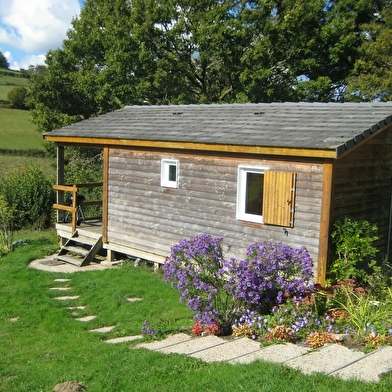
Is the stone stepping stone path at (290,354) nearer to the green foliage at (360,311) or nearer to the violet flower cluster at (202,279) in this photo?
the violet flower cluster at (202,279)

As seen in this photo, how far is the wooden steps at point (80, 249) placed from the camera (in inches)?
555

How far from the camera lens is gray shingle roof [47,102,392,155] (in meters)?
9.38

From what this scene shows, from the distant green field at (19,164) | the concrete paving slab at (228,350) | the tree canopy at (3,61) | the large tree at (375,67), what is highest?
the tree canopy at (3,61)

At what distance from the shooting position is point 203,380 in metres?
5.31

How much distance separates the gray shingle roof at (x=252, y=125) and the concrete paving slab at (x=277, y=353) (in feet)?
11.7

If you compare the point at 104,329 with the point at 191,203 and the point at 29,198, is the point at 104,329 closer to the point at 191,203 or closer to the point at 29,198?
the point at 191,203

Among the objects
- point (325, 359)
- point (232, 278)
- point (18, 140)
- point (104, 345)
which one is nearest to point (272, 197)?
point (232, 278)

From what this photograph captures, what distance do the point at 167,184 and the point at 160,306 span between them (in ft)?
11.0

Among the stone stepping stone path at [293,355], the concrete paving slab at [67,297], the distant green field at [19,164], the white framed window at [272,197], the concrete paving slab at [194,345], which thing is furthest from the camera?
the distant green field at [19,164]

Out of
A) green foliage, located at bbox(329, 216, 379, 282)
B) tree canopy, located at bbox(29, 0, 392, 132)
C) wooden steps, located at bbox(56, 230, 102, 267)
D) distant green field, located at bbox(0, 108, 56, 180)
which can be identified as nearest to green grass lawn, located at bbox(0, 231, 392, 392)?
wooden steps, located at bbox(56, 230, 102, 267)

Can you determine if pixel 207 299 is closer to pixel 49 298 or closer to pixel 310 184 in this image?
pixel 310 184

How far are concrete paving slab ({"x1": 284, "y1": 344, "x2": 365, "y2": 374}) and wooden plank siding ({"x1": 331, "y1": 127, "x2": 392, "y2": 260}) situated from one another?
3.60 meters

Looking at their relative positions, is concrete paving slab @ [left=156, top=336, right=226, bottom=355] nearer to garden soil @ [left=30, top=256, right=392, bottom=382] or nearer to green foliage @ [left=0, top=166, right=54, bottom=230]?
garden soil @ [left=30, top=256, right=392, bottom=382]

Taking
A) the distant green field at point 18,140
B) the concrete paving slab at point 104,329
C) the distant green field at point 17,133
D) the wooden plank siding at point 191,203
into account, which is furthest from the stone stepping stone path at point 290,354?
the distant green field at point 17,133
